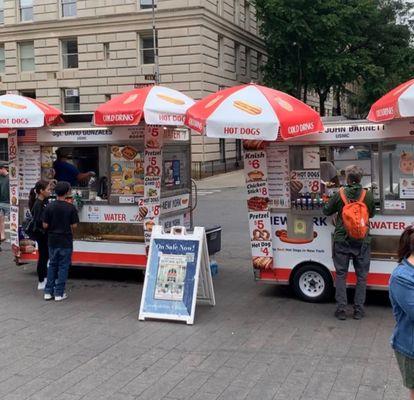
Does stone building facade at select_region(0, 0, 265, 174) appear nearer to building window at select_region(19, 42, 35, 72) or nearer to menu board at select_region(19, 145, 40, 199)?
building window at select_region(19, 42, 35, 72)

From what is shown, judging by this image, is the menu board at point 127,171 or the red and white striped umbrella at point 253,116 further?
the menu board at point 127,171

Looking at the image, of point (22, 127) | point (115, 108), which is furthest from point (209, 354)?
point (22, 127)

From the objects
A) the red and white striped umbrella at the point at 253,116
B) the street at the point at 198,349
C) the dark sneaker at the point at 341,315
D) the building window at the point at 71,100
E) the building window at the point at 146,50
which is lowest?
the street at the point at 198,349

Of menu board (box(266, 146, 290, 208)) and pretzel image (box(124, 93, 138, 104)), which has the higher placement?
pretzel image (box(124, 93, 138, 104))

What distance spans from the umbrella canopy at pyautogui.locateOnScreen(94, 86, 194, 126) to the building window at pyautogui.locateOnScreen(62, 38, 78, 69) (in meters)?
28.5

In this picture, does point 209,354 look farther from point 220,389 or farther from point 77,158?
point 77,158

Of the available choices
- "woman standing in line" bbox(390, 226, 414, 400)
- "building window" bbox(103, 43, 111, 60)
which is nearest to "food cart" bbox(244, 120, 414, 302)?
"woman standing in line" bbox(390, 226, 414, 400)

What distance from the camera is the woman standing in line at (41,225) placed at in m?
8.27

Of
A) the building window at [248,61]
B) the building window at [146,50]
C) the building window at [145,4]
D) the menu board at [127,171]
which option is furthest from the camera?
the building window at [248,61]

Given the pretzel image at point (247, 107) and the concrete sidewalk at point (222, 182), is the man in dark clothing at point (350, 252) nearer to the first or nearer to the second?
the pretzel image at point (247, 107)

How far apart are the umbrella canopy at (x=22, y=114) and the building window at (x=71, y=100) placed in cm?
2674

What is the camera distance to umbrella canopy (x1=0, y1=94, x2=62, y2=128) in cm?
872

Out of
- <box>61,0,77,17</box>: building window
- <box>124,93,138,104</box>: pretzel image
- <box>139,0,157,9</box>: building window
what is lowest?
<box>124,93,138,104</box>: pretzel image

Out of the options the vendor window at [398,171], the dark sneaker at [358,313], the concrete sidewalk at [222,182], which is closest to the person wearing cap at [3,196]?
the dark sneaker at [358,313]
